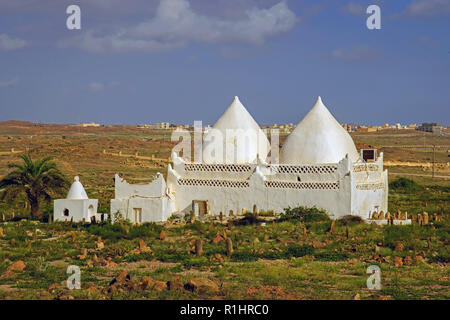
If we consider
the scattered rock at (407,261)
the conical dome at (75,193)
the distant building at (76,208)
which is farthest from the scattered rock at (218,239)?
the conical dome at (75,193)

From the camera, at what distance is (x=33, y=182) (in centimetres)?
2294

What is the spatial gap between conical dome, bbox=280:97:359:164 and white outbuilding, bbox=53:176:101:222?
694 centimetres

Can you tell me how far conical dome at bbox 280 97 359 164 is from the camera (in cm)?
2089

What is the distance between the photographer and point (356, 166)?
2028 cm

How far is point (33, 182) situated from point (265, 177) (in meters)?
8.76

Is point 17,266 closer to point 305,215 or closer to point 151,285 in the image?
point 151,285

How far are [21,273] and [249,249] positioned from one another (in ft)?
18.5

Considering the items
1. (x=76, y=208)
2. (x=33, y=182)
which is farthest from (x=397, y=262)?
(x=33, y=182)

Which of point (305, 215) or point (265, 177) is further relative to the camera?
point (265, 177)

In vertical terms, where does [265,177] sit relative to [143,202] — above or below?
above

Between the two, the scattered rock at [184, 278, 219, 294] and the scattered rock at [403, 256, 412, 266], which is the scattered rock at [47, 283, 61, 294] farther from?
the scattered rock at [403, 256, 412, 266]

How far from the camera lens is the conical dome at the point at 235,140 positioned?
22.6 metres
